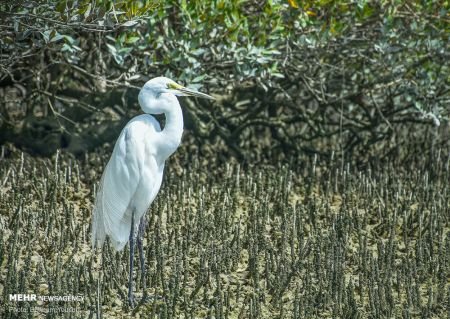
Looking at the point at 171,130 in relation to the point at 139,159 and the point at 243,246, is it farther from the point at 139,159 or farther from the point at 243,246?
the point at 243,246

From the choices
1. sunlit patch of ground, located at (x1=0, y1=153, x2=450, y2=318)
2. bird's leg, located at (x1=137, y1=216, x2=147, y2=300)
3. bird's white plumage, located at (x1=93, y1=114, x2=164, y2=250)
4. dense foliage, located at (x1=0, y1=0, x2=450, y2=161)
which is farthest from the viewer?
dense foliage, located at (x1=0, y1=0, x2=450, y2=161)

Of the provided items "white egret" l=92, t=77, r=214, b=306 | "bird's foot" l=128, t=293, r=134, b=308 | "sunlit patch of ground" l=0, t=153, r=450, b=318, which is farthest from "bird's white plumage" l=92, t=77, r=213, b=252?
"bird's foot" l=128, t=293, r=134, b=308

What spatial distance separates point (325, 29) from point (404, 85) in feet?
3.23

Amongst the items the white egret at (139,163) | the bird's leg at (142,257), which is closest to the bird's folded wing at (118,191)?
the white egret at (139,163)

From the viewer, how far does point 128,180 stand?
16.0 feet

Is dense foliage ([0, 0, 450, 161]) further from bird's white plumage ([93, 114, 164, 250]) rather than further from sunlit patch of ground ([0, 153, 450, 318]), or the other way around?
bird's white plumage ([93, 114, 164, 250])

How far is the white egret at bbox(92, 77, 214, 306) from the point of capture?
4.83m

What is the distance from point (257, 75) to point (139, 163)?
2284mm

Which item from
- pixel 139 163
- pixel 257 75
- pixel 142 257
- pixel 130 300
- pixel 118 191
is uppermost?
pixel 257 75

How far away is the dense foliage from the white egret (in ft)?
2.72

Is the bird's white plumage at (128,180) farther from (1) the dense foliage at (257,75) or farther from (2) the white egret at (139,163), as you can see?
(1) the dense foliage at (257,75)

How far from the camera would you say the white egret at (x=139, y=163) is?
4828mm

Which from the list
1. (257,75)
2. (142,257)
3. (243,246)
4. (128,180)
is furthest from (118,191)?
(257,75)

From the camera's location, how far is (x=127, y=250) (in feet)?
17.0
